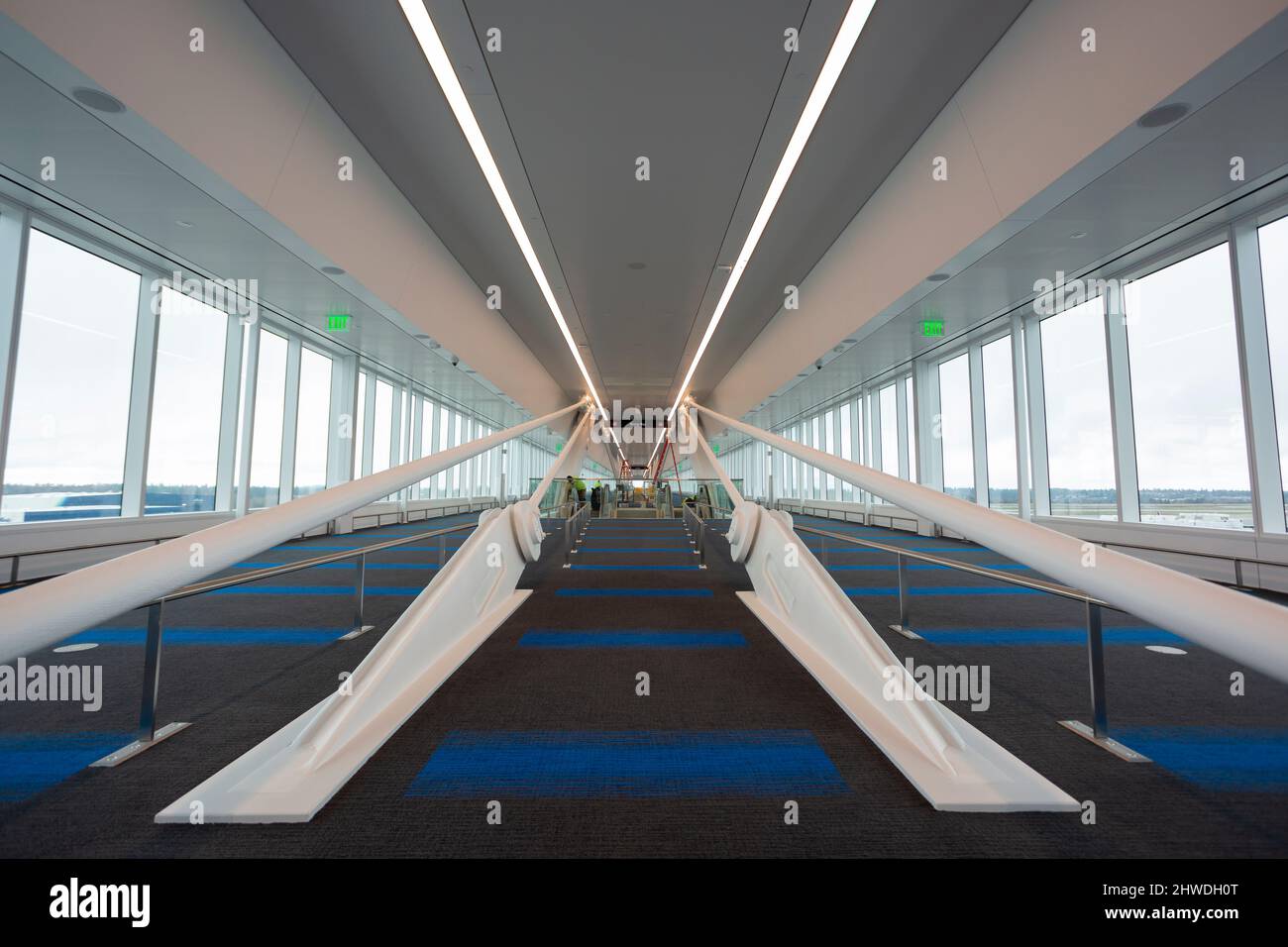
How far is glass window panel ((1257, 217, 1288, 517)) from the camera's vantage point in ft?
17.9

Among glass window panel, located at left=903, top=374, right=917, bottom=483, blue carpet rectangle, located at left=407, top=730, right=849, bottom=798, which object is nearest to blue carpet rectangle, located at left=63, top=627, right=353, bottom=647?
blue carpet rectangle, located at left=407, top=730, right=849, bottom=798

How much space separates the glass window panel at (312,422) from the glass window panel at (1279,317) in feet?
49.6

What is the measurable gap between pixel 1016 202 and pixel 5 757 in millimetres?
7377

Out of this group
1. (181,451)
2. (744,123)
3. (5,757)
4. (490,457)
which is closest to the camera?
(5,757)

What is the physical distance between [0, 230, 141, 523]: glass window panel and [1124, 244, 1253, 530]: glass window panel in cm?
1399

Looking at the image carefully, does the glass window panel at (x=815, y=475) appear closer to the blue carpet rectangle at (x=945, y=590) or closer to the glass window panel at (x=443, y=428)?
the blue carpet rectangle at (x=945, y=590)

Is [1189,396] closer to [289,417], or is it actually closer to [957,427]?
[957,427]

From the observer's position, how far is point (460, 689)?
2701mm

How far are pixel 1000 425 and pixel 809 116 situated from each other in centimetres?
794

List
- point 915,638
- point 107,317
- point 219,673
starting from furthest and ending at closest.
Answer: point 107,317
point 915,638
point 219,673

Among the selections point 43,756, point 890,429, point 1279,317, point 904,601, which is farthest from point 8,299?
point 890,429

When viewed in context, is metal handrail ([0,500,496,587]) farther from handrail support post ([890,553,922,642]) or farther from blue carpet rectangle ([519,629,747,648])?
handrail support post ([890,553,922,642])

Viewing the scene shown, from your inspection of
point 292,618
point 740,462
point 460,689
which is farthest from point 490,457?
point 460,689
